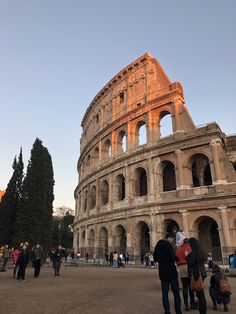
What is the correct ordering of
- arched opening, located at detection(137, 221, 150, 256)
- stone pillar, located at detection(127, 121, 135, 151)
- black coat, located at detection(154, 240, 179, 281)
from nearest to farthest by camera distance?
black coat, located at detection(154, 240, 179, 281)
arched opening, located at detection(137, 221, 150, 256)
stone pillar, located at detection(127, 121, 135, 151)

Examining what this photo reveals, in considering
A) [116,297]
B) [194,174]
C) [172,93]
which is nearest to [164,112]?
[172,93]

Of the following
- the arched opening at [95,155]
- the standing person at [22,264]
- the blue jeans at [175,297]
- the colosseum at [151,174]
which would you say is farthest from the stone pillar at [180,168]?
the blue jeans at [175,297]

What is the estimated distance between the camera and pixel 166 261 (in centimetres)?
542

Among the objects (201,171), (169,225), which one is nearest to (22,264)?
(169,225)

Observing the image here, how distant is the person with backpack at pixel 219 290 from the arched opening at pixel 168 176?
1886 cm

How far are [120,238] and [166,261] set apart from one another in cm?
2249

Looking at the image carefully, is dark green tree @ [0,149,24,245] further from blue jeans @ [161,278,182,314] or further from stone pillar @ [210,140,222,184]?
blue jeans @ [161,278,182,314]

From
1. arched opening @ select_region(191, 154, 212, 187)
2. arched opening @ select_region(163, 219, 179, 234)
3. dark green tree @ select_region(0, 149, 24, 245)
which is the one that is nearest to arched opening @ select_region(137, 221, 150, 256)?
arched opening @ select_region(163, 219, 179, 234)

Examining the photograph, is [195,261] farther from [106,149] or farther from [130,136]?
[106,149]

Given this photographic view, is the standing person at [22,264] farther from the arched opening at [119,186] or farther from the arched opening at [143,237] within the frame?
the arched opening at [119,186]

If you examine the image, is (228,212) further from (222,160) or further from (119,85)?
(119,85)

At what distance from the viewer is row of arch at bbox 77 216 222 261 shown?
2250 cm

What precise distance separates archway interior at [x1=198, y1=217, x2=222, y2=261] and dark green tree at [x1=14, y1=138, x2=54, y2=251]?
12.1 metres

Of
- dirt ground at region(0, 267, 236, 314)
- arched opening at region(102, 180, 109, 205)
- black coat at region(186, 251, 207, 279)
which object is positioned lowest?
dirt ground at region(0, 267, 236, 314)
